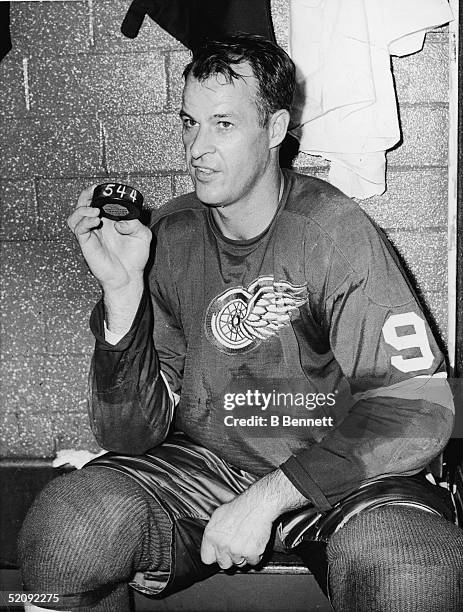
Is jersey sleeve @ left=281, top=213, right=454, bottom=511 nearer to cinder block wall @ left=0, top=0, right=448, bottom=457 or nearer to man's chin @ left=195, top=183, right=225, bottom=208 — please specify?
man's chin @ left=195, top=183, right=225, bottom=208

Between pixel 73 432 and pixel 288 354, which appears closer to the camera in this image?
pixel 288 354

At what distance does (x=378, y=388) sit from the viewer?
43.9 inches

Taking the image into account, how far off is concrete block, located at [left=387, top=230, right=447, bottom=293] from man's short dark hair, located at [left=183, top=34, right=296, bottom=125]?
19.9 inches

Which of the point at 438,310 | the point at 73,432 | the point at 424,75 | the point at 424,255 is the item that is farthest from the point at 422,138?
the point at 73,432

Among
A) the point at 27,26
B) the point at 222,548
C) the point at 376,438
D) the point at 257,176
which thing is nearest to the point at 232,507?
the point at 222,548

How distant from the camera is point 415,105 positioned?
1.58 metres

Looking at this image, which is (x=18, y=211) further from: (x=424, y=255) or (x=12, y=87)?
(x=424, y=255)

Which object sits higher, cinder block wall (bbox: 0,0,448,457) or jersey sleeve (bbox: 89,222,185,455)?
cinder block wall (bbox: 0,0,448,457)

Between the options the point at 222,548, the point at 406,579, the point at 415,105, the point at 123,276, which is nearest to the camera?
the point at 406,579

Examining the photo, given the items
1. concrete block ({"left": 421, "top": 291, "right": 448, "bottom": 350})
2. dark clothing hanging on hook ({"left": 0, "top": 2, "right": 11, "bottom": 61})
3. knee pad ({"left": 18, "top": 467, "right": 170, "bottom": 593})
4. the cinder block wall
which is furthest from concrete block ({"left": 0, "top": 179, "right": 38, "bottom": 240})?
concrete block ({"left": 421, "top": 291, "right": 448, "bottom": 350})

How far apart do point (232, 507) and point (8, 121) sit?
1.02 metres

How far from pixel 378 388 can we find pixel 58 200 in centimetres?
90

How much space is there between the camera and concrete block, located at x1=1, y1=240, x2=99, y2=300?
1.72 m

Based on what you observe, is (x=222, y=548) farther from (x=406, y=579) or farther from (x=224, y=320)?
(x=224, y=320)
